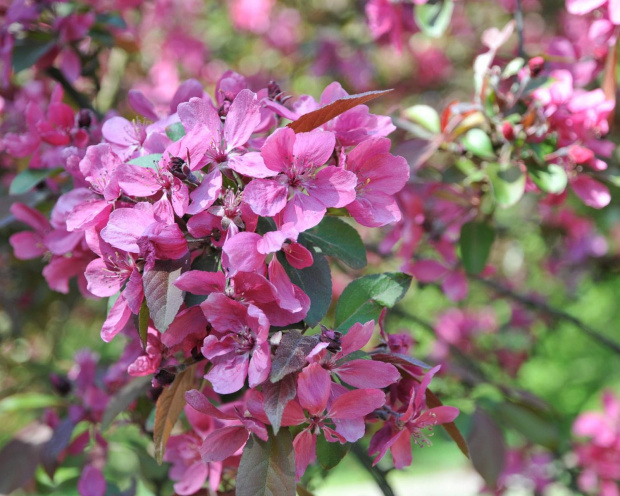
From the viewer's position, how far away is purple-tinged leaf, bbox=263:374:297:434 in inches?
28.3

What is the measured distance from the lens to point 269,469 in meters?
0.79

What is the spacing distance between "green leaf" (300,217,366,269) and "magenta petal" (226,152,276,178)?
15cm

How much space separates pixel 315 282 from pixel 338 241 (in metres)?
0.09

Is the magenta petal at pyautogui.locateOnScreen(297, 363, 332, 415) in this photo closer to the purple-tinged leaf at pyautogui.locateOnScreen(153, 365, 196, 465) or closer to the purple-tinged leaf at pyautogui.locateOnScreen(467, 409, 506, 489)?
the purple-tinged leaf at pyautogui.locateOnScreen(153, 365, 196, 465)

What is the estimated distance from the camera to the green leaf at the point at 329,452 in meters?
0.82

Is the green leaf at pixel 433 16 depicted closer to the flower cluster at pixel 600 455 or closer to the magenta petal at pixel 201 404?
the magenta petal at pixel 201 404

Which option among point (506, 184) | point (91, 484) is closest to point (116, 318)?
point (91, 484)

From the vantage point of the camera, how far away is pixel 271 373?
0.73 m

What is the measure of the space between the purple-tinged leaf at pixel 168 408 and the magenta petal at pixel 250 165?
12.2 inches

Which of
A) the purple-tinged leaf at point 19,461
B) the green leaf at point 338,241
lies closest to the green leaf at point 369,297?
the green leaf at point 338,241

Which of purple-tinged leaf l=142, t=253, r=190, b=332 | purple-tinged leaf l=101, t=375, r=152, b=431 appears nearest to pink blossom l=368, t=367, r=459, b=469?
purple-tinged leaf l=142, t=253, r=190, b=332

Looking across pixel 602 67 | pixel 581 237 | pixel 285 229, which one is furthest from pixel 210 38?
pixel 285 229

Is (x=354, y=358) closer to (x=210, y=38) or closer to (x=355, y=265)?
(x=355, y=265)

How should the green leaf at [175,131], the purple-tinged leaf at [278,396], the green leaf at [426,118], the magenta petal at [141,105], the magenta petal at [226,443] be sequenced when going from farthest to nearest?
the green leaf at [426,118] < the magenta petal at [141,105] < the green leaf at [175,131] < the magenta petal at [226,443] < the purple-tinged leaf at [278,396]
